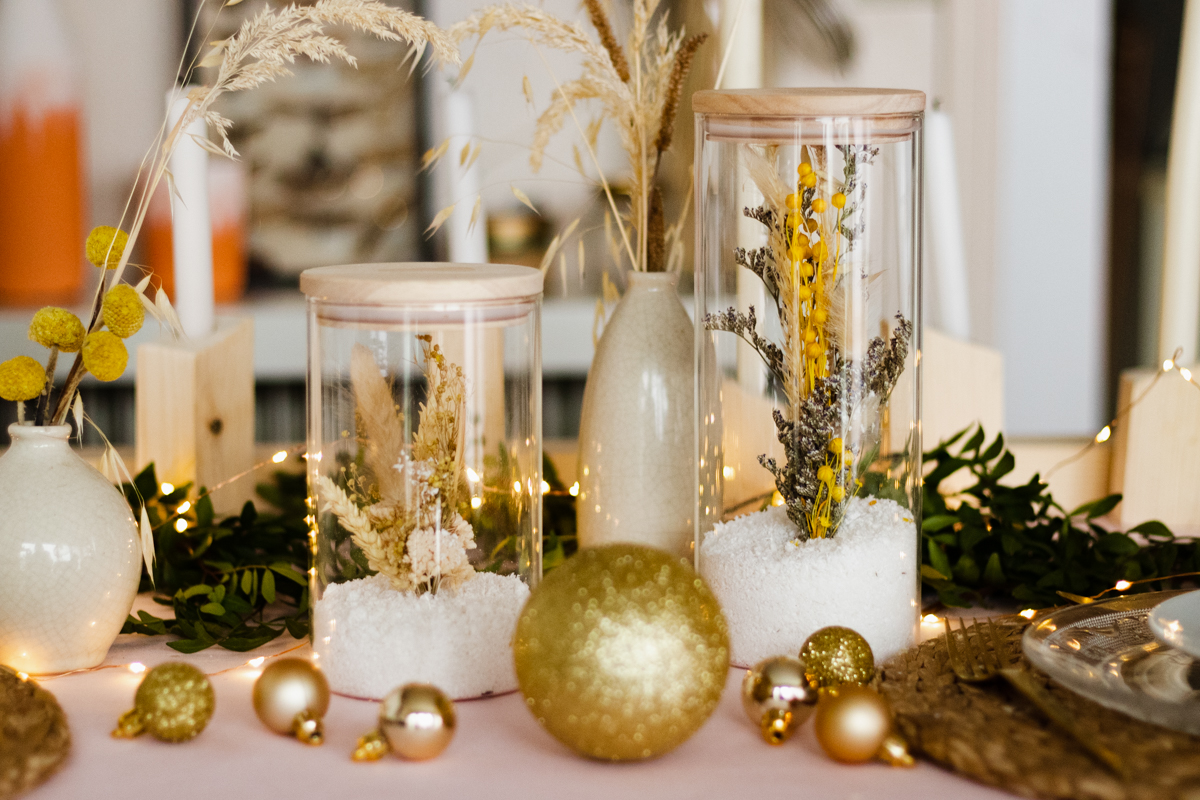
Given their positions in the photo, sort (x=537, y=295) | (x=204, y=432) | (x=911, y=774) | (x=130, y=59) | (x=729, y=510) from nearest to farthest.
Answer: (x=911, y=774) → (x=537, y=295) → (x=729, y=510) → (x=204, y=432) → (x=130, y=59)

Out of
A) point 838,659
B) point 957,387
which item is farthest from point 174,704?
point 957,387

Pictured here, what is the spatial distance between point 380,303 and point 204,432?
324mm

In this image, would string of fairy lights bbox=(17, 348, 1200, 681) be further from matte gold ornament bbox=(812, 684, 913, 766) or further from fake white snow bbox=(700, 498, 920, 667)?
matte gold ornament bbox=(812, 684, 913, 766)

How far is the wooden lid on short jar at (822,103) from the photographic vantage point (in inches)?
23.8

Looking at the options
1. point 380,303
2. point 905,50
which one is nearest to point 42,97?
point 380,303

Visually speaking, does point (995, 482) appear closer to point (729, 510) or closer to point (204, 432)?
point (729, 510)

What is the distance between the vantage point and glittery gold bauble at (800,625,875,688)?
56 centimetres

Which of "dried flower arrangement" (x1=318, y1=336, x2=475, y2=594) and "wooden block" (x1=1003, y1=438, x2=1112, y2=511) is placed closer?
"dried flower arrangement" (x1=318, y1=336, x2=475, y2=594)

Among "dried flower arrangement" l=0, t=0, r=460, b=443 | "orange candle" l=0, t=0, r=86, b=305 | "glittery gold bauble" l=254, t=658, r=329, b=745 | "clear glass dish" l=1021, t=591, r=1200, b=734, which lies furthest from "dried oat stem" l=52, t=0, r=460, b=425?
"orange candle" l=0, t=0, r=86, b=305

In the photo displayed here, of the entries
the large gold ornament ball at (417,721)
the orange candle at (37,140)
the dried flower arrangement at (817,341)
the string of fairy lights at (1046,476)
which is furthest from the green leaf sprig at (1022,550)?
the orange candle at (37,140)

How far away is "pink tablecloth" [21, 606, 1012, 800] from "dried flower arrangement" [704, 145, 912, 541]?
0.47 ft

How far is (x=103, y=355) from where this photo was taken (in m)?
0.60

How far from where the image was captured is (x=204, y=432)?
825mm

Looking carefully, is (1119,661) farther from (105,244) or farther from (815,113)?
(105,244)
